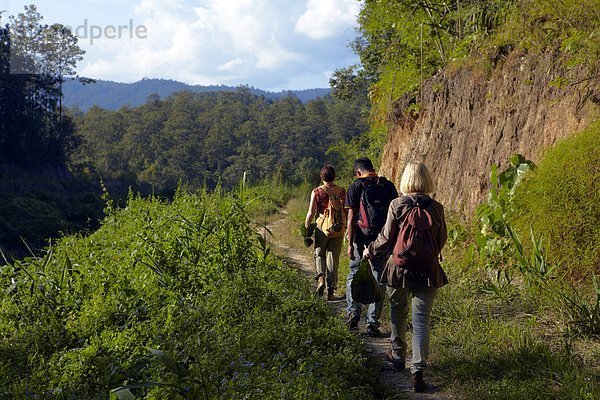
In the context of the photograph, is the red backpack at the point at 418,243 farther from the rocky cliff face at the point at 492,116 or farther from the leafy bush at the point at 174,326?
the rocky cliff face at the point at 492,116

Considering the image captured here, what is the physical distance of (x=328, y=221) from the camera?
760 cm

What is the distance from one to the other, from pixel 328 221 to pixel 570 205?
3026 mm

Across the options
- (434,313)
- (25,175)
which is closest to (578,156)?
(434,313)

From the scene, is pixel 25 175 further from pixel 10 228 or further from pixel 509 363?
pixel 509 363

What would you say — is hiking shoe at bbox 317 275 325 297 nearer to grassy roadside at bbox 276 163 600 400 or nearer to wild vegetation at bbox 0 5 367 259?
grassy roadside at bbox 276 163 600 400

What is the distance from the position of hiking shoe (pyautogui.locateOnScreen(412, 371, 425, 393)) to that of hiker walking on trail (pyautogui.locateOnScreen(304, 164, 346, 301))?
127 inches

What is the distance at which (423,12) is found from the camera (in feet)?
35.5

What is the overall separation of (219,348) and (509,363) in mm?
2331

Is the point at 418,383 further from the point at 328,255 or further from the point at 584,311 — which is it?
the point at 328,255

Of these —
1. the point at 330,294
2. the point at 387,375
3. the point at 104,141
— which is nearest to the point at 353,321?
the point at 387,375

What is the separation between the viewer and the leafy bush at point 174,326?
3988mm

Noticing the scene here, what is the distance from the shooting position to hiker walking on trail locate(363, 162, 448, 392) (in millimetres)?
4520

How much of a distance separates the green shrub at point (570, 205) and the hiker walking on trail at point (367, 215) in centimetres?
153

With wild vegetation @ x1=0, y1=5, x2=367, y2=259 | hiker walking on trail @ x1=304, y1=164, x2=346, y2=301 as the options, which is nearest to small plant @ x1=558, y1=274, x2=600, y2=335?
hiker walking on trail @ x1=304, y1=164, x2=346, y2=301
